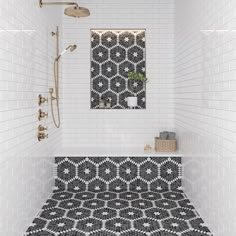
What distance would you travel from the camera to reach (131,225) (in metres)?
2.79

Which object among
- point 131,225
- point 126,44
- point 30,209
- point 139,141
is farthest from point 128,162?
point 126,44

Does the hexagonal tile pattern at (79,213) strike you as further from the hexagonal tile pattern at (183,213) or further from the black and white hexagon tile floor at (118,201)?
the hexagonal tile pattern at (183,213)

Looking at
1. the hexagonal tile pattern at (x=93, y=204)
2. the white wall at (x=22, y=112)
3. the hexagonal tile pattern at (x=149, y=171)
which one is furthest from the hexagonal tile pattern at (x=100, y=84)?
the hexagonal tile pattern at (x=93, y=204)

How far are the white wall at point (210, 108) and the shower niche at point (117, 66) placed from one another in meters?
0.75

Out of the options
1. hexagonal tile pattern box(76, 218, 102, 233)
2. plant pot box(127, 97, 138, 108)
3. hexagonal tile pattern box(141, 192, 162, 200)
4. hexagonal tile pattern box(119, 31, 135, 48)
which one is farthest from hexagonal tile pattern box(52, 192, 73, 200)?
hexagonal tile pattern box(119, 31, 135, 48)

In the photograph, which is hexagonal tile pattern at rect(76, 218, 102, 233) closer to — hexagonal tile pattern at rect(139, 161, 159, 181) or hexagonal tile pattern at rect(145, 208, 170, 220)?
hexagonal tile pattern at rect(145, 208, 170, 220)

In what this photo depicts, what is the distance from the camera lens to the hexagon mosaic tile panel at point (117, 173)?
3830 mm

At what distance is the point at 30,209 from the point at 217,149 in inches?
66.2

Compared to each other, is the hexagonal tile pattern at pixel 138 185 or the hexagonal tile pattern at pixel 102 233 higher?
the hexagonal tile pattern at pixel 138 185

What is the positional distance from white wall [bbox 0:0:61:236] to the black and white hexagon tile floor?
0.94 ft

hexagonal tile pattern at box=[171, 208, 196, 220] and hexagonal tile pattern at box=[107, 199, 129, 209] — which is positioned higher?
hexagonal tile pattern at box=[171, 208, 196, 220]

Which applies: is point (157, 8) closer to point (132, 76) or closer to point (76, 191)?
point (132, 76)

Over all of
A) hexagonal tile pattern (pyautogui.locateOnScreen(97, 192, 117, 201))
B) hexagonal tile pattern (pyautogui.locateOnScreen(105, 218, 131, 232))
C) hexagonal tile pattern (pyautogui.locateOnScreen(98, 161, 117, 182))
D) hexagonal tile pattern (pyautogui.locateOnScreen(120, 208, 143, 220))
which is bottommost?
hexagonal tile pattern (pyautogui.locateOnScreen(97, 192, 117, 201))

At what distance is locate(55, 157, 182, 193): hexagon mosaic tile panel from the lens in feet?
12.6
